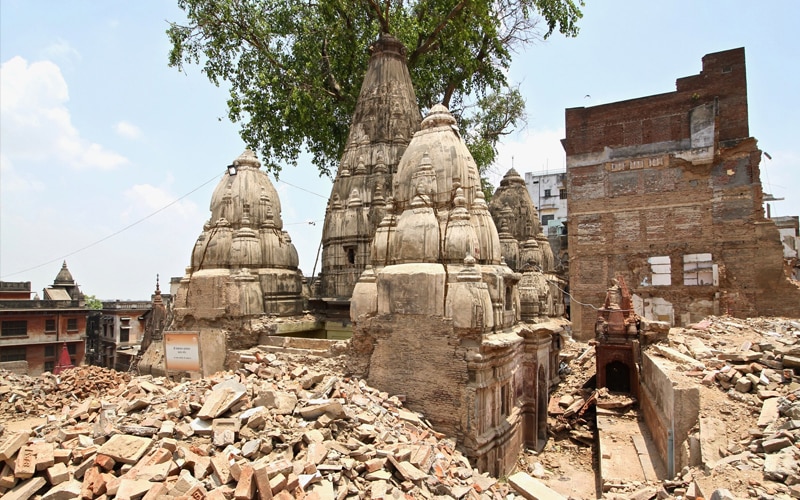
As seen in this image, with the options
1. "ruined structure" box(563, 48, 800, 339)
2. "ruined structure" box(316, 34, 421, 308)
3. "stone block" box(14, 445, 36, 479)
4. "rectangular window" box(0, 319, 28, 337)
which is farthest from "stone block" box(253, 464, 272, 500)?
"rectangular window" box(0, 319, 28, 337)

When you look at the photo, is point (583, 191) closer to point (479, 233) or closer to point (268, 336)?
point (479, 233)

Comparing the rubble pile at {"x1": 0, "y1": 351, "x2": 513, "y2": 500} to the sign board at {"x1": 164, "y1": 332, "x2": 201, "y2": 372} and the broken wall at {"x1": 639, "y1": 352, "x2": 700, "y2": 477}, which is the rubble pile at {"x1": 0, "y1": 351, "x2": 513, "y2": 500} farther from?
the sign board at {"x1": 164, "y1": 332, "x2": 201, "y2": 372}

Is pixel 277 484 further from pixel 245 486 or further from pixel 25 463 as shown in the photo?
pixel 25 463

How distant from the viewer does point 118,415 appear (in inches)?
341

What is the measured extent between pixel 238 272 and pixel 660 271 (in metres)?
19.9

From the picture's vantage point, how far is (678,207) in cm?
2480

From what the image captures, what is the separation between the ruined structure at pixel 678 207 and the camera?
76.3 feet

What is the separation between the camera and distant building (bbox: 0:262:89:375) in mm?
27875

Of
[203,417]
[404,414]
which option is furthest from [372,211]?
[203,417]

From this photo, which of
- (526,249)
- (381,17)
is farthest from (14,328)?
(526,249)

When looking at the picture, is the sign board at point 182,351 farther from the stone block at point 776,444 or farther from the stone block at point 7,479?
the stone block at point 776,444

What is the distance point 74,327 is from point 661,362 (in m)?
31.3

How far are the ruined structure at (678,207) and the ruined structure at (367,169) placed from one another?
1405cm

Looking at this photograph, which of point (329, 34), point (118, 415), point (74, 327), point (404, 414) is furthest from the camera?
point (74, 327)
